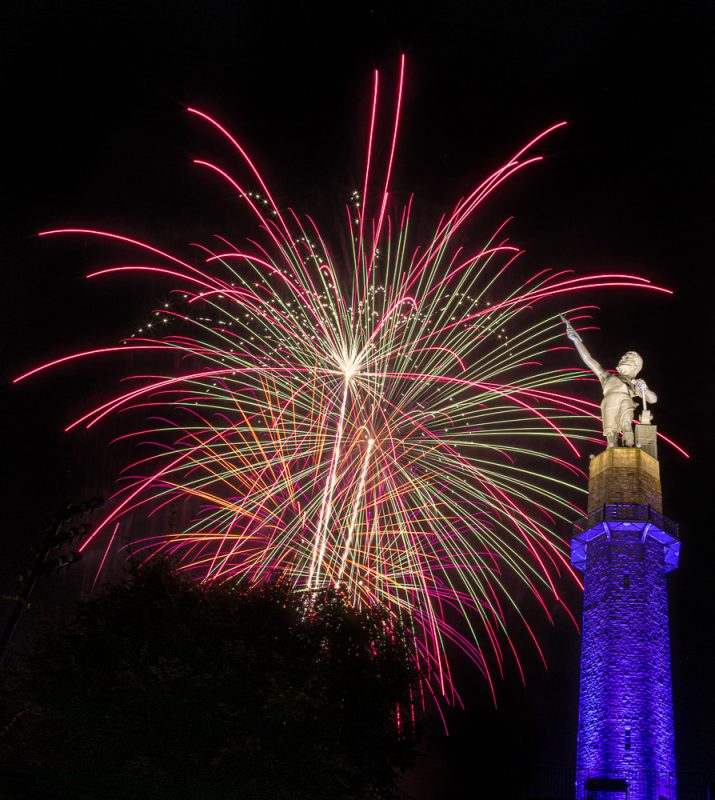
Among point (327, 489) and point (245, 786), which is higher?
point (327, 489)

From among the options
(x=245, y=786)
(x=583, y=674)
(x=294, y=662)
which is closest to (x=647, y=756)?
(x=583, y=674)

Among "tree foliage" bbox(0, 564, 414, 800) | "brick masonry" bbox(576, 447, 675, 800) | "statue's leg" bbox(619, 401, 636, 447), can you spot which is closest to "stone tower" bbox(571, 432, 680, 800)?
"brick masonry" bbox(576, 447, 675, 800)

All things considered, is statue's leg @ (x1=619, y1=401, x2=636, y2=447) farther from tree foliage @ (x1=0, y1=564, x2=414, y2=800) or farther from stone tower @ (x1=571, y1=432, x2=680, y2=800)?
tree foliage @ (x1=0, y1=564, x2=414, y2=800)

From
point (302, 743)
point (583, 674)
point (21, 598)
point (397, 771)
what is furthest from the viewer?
point (583, 674)

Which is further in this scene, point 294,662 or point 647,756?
point 647,756

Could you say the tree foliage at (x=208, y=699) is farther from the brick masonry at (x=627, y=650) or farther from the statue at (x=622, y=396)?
the statue at (x=622, y=396)

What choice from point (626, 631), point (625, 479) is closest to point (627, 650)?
point (626, 631)

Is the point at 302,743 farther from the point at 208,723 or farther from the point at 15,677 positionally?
the point at 15,677

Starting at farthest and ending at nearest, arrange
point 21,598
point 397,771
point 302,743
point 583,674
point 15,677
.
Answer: point 583,674 < point 397,771 < point 15,677 < point 302,743 < point 21,598
